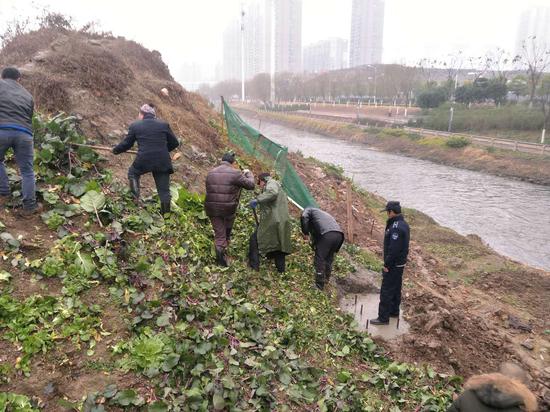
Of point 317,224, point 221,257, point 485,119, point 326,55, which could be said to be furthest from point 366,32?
point 221,257

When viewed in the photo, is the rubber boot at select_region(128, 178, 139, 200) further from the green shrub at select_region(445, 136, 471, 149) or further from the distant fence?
the green shrub at select_region(445, 136, 471, 149)

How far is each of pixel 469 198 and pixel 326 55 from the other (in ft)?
519

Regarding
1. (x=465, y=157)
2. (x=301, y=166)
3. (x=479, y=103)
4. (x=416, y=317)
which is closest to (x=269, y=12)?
(x=479, y=103)

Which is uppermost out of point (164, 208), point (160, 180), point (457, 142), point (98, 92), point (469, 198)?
point (98, 92)

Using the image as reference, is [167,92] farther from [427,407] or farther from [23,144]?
[427,407]

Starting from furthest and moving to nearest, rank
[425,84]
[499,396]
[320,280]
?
[425,84] < [320,280] < [499,396]

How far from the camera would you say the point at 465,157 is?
32.2 meters

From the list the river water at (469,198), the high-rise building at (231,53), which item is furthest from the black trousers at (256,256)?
the high-rise building at (231,53)

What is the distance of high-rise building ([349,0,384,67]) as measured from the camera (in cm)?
12719

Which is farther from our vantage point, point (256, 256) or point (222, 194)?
point (256, 256)

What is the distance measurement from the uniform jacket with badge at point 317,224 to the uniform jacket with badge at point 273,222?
53 cm

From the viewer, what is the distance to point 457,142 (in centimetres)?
3412

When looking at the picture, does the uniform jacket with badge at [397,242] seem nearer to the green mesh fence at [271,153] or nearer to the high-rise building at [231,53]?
the green mesh fence at [271,153]

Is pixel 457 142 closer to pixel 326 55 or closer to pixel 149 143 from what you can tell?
pixel 149 143
